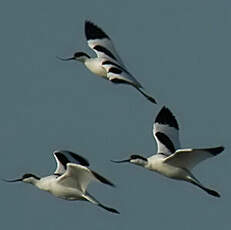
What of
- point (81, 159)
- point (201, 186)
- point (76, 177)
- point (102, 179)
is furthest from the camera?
point (81, 159)

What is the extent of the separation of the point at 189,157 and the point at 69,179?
189cm

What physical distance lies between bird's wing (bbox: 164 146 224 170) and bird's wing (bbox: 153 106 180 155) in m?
1.03

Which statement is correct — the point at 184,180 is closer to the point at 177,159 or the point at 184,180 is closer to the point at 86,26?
the point at 177,159

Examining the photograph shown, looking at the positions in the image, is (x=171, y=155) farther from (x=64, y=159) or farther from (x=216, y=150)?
(x=64, y=159)

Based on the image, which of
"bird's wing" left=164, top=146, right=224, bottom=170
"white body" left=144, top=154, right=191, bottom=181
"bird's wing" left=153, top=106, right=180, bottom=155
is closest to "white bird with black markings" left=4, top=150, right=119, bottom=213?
"white body" left=144, top=154, right=191, bottom=181

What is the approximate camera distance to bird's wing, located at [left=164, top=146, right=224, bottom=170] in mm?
17875

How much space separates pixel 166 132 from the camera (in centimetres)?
2055

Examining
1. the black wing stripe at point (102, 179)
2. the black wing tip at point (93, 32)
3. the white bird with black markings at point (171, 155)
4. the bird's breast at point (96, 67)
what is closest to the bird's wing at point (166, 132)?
the white bird with black markings at point (171, 155)

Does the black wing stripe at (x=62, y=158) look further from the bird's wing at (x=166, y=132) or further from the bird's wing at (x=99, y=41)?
the bird's wing at (x=99, y=41)

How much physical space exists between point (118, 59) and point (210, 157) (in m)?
4.58

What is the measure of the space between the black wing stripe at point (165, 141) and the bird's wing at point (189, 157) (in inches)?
40.0

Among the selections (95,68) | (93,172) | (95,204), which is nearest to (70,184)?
(95,204)

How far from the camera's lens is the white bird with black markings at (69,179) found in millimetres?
17781

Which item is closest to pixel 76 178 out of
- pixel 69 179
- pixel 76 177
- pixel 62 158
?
pixel 76 177
